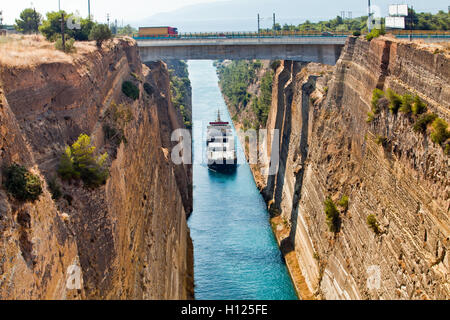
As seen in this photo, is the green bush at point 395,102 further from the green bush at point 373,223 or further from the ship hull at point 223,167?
the ship hull at point 223,167

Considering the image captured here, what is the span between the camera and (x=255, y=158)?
5919 centimetres

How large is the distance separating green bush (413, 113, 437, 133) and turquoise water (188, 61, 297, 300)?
50.6 ft

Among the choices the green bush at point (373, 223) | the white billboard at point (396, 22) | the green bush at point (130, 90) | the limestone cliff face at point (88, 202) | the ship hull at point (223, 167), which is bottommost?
the ship hull at point (223, 167)

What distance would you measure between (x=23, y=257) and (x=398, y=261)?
1400 cm

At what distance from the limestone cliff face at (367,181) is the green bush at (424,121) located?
0.30 metres

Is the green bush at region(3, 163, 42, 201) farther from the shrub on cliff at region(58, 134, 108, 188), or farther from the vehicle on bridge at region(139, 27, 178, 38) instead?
the vehicle on bridge at region(139, 27, 178, 38)

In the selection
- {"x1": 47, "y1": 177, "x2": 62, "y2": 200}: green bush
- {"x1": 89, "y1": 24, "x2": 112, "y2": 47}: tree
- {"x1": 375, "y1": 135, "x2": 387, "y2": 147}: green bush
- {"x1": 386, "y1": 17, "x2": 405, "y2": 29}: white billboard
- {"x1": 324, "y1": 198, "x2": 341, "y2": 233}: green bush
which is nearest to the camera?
{"x1": 47, "y1": 177, "x2": 62, "y2": 200}: green bush

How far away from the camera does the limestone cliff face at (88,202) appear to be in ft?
43.4

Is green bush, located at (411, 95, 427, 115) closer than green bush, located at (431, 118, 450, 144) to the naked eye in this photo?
No

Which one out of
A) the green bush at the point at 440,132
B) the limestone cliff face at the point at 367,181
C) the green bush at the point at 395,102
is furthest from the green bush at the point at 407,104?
the green bush at the point at 440,132

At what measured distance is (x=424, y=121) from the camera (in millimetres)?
20609

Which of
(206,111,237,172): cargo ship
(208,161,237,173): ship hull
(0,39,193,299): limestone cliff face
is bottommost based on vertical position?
(208,161,237,173): ship hull

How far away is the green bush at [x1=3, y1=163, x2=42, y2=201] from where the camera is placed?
1313 centimetres

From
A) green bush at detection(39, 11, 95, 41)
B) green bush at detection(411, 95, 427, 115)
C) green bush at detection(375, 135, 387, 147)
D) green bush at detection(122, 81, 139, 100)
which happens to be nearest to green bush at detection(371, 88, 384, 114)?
green bush at detection(375, 135, 387, 147)
